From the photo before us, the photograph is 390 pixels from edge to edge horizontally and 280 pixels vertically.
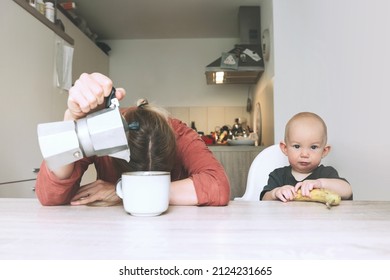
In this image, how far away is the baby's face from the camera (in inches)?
45.2

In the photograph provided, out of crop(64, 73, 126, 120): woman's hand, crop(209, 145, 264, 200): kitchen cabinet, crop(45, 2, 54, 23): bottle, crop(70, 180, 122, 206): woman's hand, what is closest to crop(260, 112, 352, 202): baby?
crop(70, 180, 122, 206): woman's hand

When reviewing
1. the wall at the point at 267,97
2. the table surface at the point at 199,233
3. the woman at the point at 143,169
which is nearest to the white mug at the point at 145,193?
the table surface at the point at 199,233

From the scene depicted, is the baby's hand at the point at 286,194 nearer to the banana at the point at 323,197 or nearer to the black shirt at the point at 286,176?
the banana at the point at 323,197

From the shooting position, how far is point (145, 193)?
0.59 m

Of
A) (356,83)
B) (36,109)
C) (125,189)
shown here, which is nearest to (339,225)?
(125,189)

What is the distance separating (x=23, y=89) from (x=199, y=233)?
1807mm

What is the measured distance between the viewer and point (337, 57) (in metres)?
1.21

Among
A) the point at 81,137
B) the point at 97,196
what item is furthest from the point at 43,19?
the point at 81,137

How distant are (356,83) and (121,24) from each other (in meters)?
3.14

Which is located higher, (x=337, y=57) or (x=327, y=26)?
(x=327, y=26)

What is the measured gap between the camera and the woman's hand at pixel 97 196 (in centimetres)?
74

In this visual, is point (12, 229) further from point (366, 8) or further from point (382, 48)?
point (366, 8)

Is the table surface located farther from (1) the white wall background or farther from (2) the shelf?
(1) the white wall background

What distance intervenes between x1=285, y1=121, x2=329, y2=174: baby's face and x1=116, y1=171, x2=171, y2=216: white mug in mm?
684
